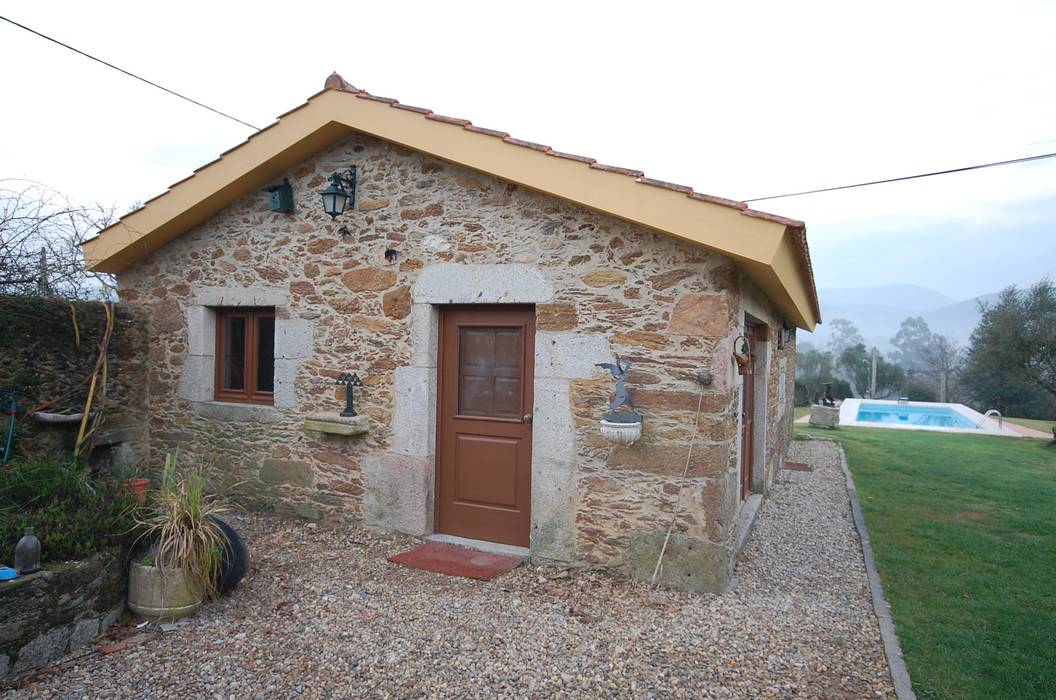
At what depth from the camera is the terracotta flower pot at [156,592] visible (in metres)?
3.88

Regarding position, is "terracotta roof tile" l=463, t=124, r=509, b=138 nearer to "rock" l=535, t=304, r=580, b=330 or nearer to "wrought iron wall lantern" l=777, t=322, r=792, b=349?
"rock" l=535, t=304, r=580, b=330

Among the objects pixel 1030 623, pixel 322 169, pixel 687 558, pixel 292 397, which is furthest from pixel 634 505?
pixel 322 169

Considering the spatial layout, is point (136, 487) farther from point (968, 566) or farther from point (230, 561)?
point (968, 566)

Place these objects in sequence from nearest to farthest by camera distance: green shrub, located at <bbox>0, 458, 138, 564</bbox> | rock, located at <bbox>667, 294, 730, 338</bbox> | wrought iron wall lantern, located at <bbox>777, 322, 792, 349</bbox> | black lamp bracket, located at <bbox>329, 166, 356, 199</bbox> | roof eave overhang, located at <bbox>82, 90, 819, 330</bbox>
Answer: green shrub, located at <bbox>0, 458, 138, 564</bbox> < roof eave overhang, located at <bbox>82, 90, 819, 330</bbox> < rock, located at <bbox>667, 294, 730, 338</bbox> < black lamp bracket, located at <bbox>329, 166, 356, 199</bbox> < wrought iron wall lantern, located at <bbox>777, 322, 792, 349</bbox>

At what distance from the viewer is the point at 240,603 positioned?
425 centimetres

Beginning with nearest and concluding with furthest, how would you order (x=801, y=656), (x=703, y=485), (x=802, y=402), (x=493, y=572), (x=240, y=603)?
(x=801, y=656) < (x=240, y=603) < (x=703, y=485) < (x=493, y=572) < (x=802, y=402)

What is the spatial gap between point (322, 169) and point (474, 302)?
2.18 m

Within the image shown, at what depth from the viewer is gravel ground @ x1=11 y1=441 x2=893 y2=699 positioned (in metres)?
3.34

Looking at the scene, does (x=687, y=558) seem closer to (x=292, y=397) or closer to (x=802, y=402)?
(x=292, y=397)

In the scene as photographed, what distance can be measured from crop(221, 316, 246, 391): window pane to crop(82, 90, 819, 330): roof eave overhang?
3.69 ft

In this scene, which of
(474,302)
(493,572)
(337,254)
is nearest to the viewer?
(493,572)

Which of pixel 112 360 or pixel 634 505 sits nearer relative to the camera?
pixel 634 505

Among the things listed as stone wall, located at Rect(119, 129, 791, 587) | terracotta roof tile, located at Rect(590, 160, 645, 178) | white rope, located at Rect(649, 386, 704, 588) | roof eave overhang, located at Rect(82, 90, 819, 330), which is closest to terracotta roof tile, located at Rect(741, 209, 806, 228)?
roof eave overhang, located at Rect(82, 90, 819, 330)

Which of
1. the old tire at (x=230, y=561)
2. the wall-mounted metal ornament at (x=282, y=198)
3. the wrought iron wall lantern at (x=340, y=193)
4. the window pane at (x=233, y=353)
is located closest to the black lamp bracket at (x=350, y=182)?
A: the wrought iron wall lantern at (x=340, y=193)
